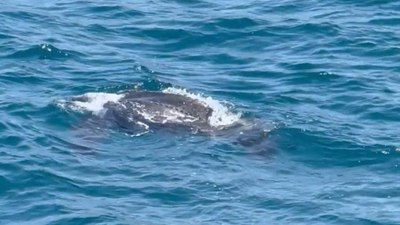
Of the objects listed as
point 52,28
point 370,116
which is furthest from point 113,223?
point 52,28

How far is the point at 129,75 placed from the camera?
99.3ft

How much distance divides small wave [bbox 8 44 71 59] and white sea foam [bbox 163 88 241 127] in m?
4.53

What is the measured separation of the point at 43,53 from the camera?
105 feet

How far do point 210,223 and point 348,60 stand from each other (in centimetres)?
1240

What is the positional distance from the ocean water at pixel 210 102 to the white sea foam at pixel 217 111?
0.55ft

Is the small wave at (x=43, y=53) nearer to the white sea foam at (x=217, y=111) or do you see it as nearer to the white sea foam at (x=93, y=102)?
the white sea foam at (x=93, y=102)

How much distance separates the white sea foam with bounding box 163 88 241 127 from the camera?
2653cm

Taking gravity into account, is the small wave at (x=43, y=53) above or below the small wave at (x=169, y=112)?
above

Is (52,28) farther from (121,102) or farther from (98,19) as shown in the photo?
(121,102)

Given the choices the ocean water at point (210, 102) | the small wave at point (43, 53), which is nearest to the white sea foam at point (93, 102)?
the ocean water at point (210, 102)

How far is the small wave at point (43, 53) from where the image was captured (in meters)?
31.8

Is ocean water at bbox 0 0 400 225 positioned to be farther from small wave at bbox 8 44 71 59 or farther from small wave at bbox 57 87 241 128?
small wave at bbox 57 87 241 128

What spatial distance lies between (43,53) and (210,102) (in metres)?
6.55

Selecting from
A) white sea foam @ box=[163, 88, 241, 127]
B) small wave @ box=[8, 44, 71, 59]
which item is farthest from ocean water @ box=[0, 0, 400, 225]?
white sea foam @ box=[163, 88, 241, 127]
